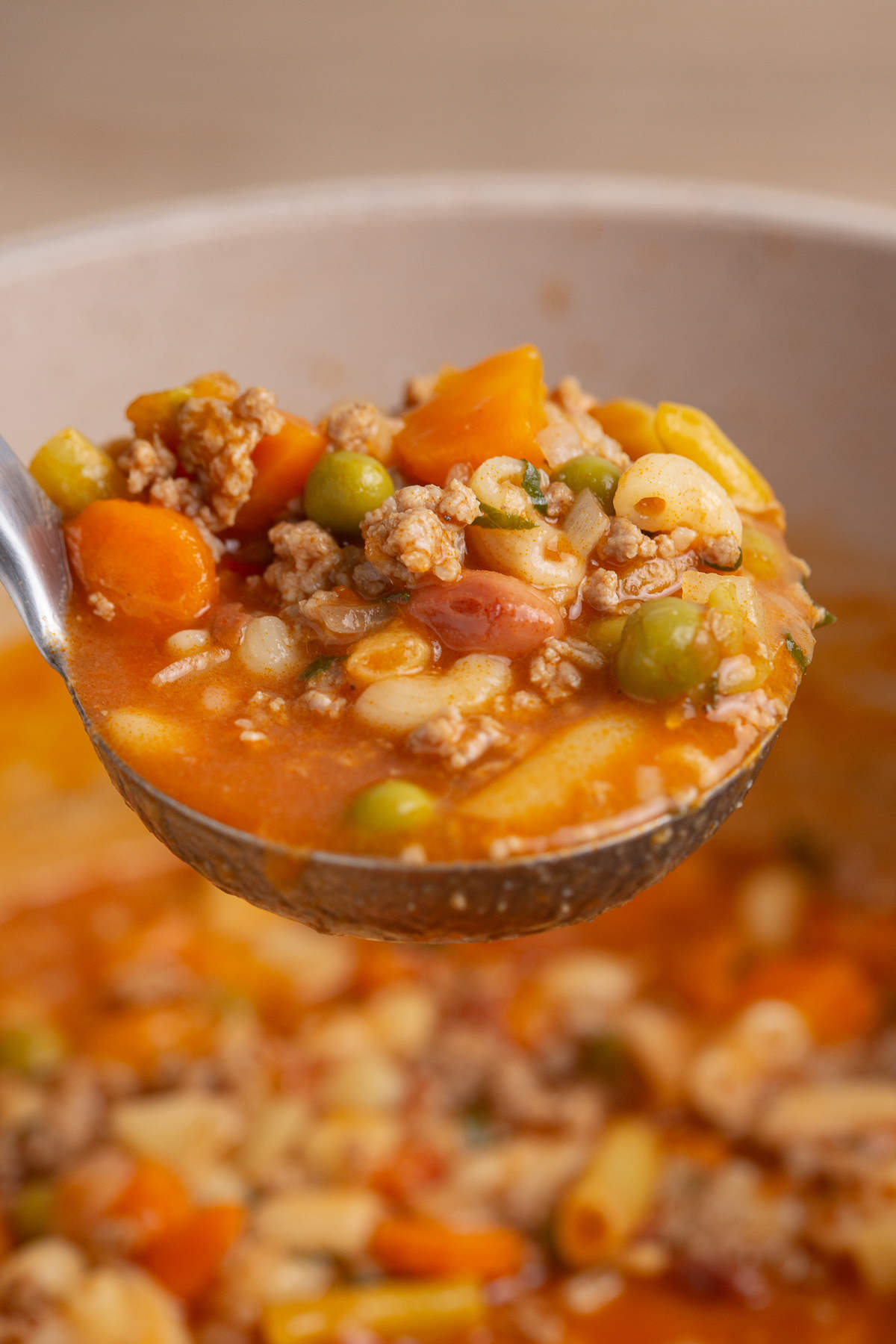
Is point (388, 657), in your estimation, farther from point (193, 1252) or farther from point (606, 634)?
point (193, 1252)

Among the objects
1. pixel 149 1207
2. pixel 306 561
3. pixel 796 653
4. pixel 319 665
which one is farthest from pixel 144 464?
pixel 149 1207

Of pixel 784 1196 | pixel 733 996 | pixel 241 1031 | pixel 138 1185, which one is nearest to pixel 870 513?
pixel 733 996

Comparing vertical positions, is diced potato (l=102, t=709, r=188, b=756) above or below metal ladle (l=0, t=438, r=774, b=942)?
above

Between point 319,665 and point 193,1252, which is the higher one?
point 319,665

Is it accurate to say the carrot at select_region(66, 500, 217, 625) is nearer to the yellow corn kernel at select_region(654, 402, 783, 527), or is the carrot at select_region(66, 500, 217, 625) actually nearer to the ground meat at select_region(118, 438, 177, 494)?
the ground meat at select_region(118, 438, 177, 494)

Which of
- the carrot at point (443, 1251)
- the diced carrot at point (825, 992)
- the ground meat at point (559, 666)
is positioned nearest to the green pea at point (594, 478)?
the ground meat at point (559, 666)

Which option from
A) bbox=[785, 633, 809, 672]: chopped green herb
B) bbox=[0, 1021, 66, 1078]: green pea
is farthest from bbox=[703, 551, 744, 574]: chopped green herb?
bbox=[0, 1021, 66, 1078]: green pea

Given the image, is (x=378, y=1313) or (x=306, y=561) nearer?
(x=306, y=561)

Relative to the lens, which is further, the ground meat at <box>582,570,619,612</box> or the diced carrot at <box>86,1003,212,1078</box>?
the diced carrot at <box>86,1003,212,1078</box>
